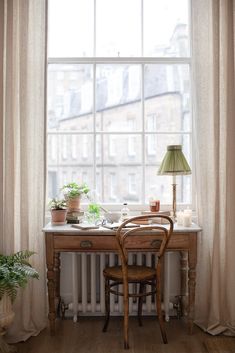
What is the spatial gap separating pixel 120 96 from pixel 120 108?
0.35 feet

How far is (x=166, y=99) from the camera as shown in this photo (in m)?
3.61

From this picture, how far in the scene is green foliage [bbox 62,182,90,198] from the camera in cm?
330

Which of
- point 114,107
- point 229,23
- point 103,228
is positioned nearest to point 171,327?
point 103,228

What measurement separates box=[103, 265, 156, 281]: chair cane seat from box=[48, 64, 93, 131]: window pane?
1227 millimetres

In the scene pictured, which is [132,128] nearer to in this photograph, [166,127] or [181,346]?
[166,127]

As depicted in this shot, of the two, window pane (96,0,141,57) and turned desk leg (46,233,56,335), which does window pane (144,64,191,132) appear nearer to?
window pane (96,0,141,57)

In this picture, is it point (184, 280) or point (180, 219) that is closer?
point (180, 219)

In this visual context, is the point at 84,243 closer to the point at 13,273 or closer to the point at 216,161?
the point at 13,273

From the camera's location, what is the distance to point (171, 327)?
3.28 m

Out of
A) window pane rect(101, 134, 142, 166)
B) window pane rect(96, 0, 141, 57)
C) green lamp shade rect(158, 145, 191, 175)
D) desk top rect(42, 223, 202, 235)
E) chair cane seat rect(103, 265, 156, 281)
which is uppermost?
window pane rect(96, 0, 141, 57)

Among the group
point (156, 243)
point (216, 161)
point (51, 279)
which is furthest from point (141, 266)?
point (216, 161)

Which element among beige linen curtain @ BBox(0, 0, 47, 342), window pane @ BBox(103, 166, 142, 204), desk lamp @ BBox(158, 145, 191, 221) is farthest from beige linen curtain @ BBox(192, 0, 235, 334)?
beige linen curtain @ BBox(0, 0, 47, 342)

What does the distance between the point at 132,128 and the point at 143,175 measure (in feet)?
1.36

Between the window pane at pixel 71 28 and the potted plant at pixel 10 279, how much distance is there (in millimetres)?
1738
